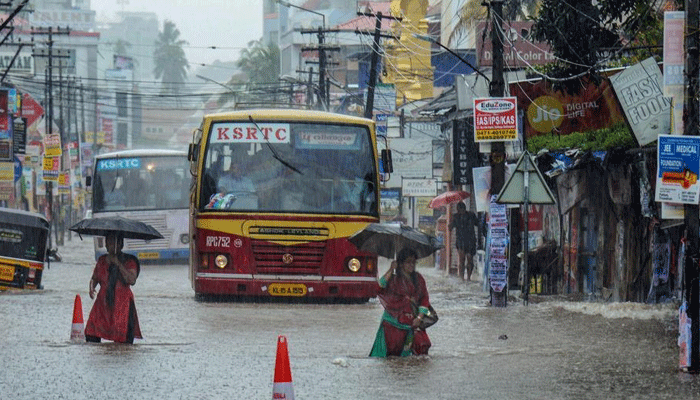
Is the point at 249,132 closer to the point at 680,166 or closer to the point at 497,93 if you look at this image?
the point at 497,93

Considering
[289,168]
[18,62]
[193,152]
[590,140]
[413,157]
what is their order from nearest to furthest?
[289,168] < [193,152] < [590,140] < [413,157] < [18,62]

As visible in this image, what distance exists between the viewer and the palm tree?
576ft

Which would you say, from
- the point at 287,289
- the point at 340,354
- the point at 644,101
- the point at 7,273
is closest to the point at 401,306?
the point at 340,354

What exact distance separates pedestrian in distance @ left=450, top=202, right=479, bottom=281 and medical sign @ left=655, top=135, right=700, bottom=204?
2193cm

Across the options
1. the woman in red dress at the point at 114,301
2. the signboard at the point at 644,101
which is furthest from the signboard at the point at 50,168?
the woman in red dress at the point at 114,301

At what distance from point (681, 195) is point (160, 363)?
5406 mm

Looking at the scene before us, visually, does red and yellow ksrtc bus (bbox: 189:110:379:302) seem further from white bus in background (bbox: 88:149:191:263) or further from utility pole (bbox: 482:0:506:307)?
white bus in background (bbox: 88:149:191:263)

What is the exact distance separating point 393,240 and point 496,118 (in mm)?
8615

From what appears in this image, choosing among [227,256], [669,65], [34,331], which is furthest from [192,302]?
[669,65]

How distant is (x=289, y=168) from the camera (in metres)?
22.4

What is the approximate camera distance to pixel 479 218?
121 ft

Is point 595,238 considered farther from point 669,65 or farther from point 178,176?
point 178,176

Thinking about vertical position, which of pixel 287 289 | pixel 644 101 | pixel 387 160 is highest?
pixel 644 101

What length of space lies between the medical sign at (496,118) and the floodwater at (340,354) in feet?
9.62
